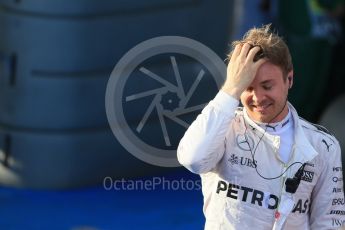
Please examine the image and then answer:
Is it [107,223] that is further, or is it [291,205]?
[107,223]

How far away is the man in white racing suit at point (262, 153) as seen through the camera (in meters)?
2.92

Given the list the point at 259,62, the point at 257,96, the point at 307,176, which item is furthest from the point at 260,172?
the point at 259,62

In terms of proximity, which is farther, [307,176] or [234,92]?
[307,176]

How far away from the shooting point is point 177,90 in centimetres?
622

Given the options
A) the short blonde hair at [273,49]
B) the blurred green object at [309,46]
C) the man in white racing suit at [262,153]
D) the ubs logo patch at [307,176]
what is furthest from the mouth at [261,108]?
the blurred green object at [309,46]

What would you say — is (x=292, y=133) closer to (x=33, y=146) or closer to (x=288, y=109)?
(x=288, y=109)

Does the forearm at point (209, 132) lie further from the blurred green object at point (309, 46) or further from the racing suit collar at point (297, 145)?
the blurred green object at point (309, 46)

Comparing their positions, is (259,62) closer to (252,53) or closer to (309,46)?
(252,53)

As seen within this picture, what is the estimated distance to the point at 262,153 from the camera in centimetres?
301

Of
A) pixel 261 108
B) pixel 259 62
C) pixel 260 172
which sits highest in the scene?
pixel 259 62

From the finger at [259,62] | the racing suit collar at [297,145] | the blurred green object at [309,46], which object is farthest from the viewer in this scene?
the blurred green object at [309,46]

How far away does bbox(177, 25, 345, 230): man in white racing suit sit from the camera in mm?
2924

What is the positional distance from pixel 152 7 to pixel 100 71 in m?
0.59

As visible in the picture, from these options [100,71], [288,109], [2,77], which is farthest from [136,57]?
[288,109]
